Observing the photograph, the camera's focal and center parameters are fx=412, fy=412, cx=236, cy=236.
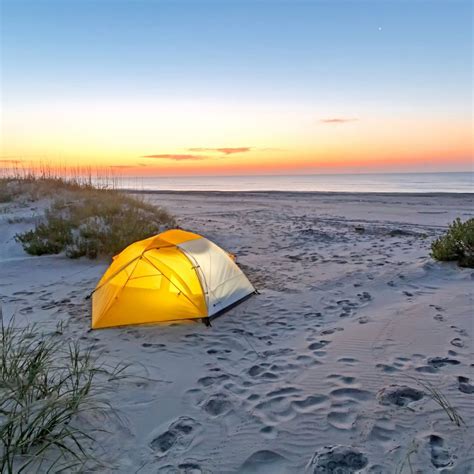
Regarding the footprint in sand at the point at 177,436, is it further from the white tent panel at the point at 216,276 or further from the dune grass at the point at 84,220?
the dune grass at the point at 84,220

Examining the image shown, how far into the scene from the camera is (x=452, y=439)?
295cm

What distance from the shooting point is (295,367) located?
4.18 m

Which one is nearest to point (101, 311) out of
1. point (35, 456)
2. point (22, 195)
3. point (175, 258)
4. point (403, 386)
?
point (175, 258)

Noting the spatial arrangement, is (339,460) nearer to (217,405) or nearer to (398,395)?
(398,395)

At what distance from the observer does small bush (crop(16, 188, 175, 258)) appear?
8.73 metres

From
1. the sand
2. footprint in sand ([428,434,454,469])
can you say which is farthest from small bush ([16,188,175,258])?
footprint in sand ([428,434,454,469])

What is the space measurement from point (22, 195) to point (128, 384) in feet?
41.7

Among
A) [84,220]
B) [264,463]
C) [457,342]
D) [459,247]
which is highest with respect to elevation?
[84,220]

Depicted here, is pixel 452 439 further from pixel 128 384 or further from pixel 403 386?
pixel 128 384

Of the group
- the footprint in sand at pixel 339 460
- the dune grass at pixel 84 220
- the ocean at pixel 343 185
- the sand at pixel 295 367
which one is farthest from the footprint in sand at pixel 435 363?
the ocean at pixel 343 185

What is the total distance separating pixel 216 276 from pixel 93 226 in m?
4.85

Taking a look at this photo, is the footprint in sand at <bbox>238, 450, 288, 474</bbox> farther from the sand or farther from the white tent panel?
the white tent panel

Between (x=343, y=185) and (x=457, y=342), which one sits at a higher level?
(x=343, y=185)

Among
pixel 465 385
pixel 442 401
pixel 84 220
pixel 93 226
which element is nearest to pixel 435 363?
pixel 465 385
